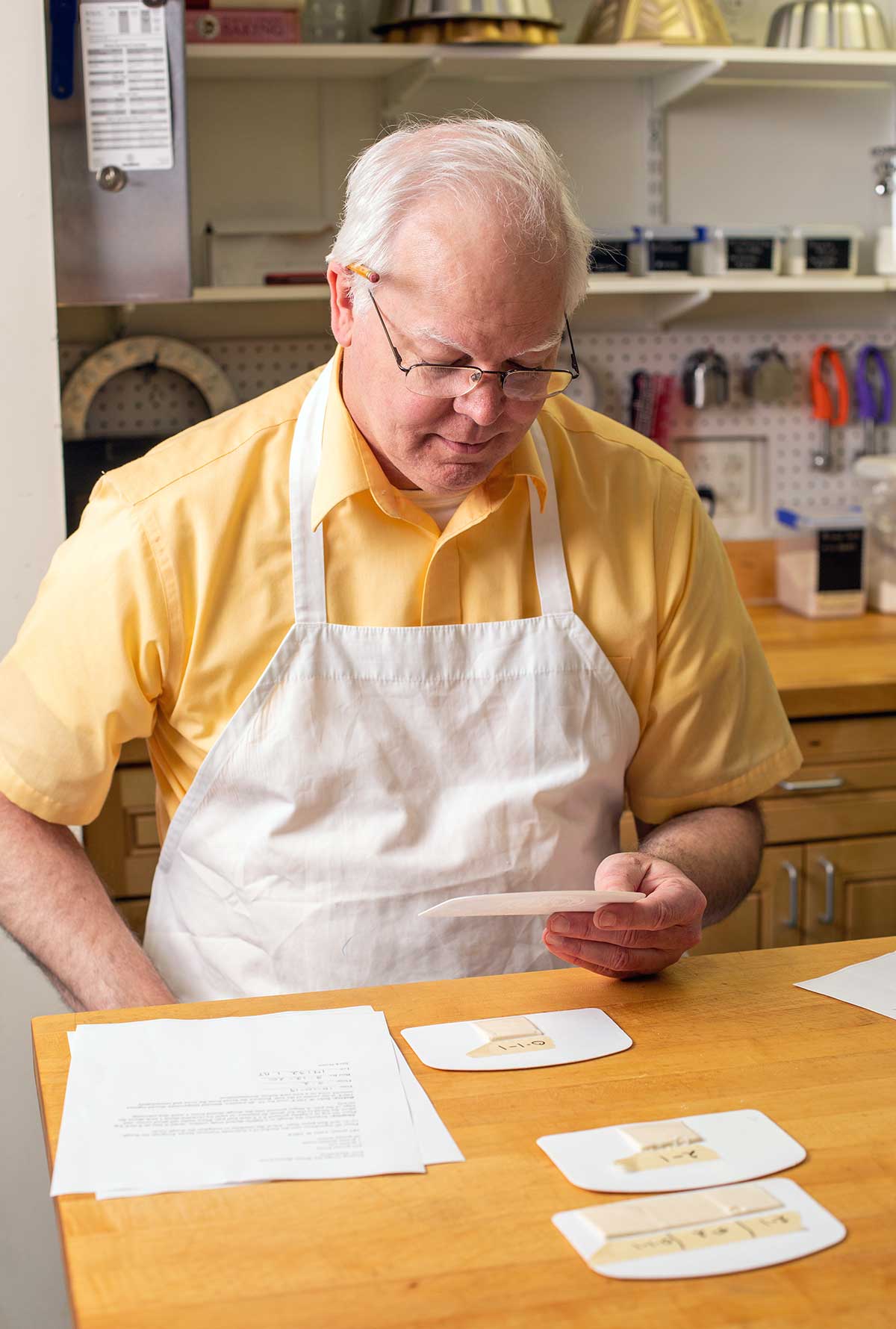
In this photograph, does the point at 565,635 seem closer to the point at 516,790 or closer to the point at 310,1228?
the point at 516,790

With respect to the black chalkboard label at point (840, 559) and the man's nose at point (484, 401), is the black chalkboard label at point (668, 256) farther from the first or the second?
the man's nose at point (484, 401)

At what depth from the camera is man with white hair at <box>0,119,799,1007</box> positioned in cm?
130

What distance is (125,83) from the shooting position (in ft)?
6.62

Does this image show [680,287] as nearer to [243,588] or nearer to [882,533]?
[882,533]

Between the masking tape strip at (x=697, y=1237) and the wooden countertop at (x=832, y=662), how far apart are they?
1575 mm

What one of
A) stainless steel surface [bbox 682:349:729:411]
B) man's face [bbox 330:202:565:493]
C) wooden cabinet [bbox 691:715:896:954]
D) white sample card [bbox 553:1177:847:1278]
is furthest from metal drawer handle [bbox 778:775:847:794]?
white sample card [bbox 553:1177:847:1278]

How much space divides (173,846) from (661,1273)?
0.78 m

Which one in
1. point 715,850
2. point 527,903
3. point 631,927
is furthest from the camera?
point 715,850

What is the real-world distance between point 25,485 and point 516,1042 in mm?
1218

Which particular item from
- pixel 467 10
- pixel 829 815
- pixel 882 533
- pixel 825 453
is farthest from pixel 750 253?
pixel 829 815

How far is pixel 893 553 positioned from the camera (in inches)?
116

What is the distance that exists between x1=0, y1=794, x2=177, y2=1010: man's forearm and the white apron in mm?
92

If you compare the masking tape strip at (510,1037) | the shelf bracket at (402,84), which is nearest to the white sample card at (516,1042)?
the masking tape strip at (510,1037)

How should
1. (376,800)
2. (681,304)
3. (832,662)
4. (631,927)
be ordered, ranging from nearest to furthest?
(631,927) < (376,800) < (832,662) < (681,304)
